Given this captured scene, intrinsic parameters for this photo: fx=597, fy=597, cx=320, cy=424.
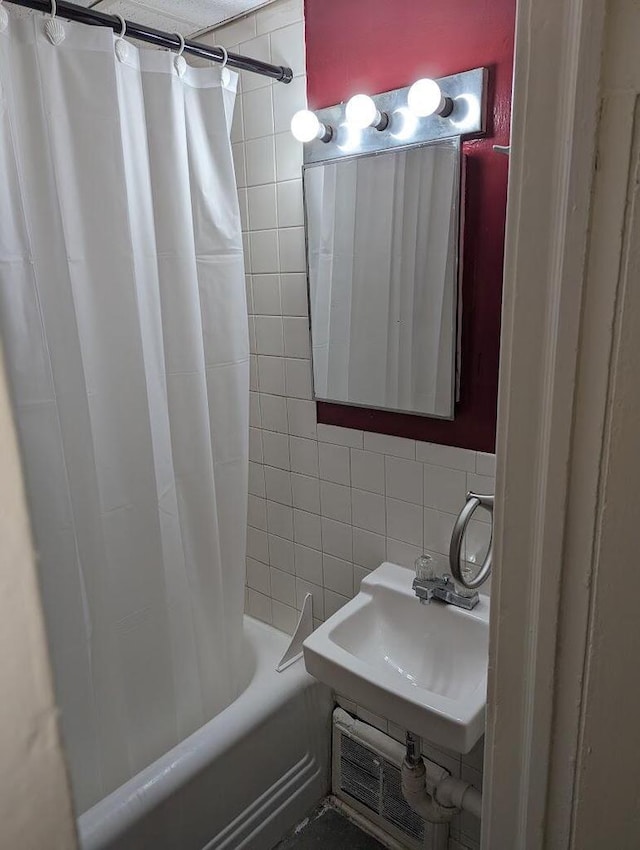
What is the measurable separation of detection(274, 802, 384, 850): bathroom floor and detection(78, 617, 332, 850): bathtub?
32mm

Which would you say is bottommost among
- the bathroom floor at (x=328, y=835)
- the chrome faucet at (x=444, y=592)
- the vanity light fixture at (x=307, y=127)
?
the bathroom floor at (x=328, y=835)

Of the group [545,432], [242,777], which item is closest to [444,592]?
[242,777]

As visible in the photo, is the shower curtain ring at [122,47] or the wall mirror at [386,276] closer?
the shower curtain ring at [122,47]

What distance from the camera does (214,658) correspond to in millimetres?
1830

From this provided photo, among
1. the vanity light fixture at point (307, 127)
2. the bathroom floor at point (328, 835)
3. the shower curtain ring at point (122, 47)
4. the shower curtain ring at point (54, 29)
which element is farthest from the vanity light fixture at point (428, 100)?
the bathroom floor at point (328, 835)

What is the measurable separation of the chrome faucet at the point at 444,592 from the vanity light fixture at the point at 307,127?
1.19 metres

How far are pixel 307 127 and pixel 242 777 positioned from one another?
175cm

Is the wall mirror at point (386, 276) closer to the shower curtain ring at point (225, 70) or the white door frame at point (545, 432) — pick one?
the shower curtain ring at point (225, 70)

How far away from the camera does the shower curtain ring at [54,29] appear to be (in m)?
1.19

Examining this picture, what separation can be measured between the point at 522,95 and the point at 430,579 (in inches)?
51.0

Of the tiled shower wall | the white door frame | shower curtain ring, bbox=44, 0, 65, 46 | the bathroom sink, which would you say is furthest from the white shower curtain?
the white door frame

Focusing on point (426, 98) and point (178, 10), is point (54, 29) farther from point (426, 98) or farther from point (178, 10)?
point (426, 98)

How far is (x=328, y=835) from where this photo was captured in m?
1.86

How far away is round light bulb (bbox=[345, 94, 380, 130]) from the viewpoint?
142 centimetres
